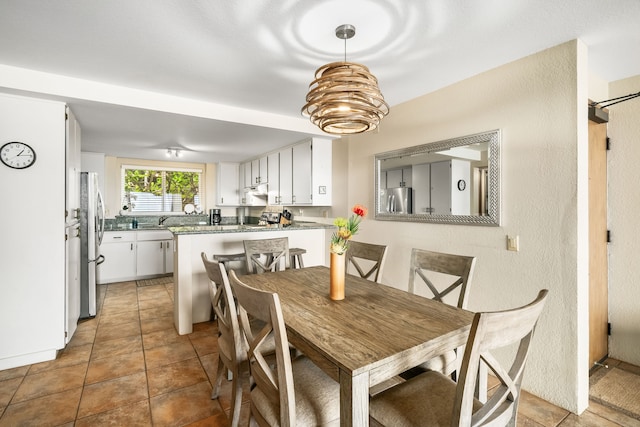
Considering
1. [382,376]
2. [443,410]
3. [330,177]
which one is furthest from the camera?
[330,177]

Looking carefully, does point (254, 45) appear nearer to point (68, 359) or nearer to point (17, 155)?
point (17, 155)

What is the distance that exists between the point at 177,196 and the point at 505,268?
5.83 metres

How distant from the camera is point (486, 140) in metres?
2.32

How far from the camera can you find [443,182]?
8.74 feet

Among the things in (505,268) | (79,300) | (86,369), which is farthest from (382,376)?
(79,300)

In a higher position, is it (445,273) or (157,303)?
(445,273)

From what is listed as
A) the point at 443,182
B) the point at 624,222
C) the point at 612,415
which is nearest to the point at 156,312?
the point at 443,182

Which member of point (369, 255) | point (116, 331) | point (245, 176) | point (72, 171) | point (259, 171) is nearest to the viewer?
point (369, 255)

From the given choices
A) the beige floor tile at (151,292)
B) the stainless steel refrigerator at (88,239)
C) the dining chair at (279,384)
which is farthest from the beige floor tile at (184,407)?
the beige floor tile at (151,292)

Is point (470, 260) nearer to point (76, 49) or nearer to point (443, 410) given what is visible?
point (443, 410)

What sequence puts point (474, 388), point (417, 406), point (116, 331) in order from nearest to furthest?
point (474, 388) < point (417, 406) < point (116, 331)

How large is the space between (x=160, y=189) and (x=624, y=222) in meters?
6.65

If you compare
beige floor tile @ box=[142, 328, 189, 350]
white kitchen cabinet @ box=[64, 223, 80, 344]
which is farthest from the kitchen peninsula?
white kitchen cabinet @ box=[64, 223, 80, 344]

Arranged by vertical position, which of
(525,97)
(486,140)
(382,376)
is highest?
(525,97)
